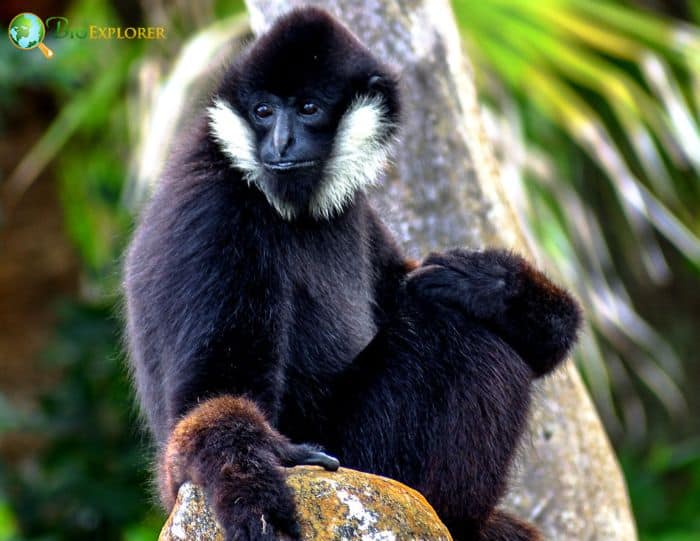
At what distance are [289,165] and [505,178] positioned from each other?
8.94 feet

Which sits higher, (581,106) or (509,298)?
(581,106)

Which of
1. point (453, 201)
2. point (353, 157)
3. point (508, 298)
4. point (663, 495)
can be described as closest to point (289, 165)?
point (353, 157)

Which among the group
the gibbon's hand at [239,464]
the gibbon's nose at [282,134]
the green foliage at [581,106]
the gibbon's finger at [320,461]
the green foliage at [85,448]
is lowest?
the green foliage at [85,448]

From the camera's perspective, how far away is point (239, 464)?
3.28 m

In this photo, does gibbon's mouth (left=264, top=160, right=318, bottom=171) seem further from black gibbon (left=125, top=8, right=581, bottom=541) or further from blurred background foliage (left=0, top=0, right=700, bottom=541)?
blurred background foliage (left=0, top=0, right=700, bottom=541)

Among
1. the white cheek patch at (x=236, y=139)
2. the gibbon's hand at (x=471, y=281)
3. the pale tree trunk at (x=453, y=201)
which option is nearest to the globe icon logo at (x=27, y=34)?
the pale tree trunk at (x=453, y=201)

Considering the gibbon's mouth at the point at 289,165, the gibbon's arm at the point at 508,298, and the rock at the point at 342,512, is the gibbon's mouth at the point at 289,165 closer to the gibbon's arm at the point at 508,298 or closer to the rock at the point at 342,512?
the gibbon's arm at the point at 508,298

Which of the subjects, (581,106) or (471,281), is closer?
(471,281)

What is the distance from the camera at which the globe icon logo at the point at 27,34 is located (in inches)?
292

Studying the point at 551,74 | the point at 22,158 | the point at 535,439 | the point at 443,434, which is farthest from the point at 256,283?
the point at 22,158

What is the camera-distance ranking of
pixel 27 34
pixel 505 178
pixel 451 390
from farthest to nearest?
pixel 27 34 → pixel 505 178 → pixel 451 390

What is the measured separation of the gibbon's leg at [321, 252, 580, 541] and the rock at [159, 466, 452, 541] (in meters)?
0.85

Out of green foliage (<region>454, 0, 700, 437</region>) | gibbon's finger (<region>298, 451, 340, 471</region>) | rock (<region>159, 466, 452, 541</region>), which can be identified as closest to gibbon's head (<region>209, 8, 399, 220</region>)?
gibbon's finger (<region>298, 451, 340, 471</region>)

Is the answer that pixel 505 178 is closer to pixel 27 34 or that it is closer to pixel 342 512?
pixel 27 34
